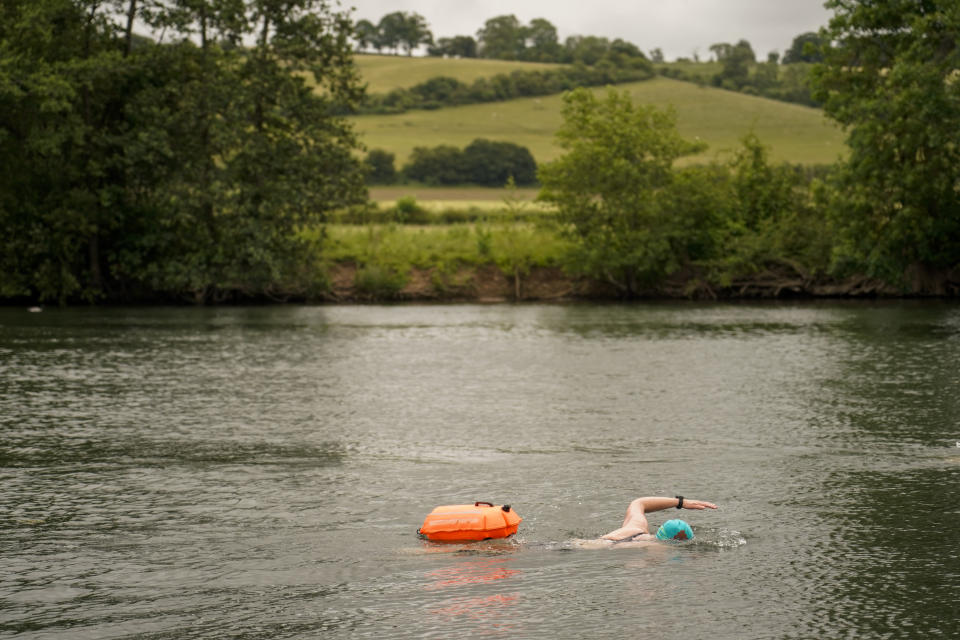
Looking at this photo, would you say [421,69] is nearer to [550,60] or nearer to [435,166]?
[550,60]

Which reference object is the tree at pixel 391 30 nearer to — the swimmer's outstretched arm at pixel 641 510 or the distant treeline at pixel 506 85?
the distant treeline at pixel 506 85

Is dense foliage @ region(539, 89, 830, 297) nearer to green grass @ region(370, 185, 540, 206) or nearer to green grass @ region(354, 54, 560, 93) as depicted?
green grass @ region(370, 185, 540, 206)

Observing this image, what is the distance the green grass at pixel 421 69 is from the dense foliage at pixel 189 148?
9278cm

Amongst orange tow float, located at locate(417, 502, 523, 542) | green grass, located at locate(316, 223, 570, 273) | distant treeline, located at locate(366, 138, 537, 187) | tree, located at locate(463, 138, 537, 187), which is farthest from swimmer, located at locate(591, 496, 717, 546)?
tree, located at locate(463, 138, 537, 187)

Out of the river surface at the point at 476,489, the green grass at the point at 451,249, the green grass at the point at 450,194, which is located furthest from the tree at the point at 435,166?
the river surface at the point at 476,489

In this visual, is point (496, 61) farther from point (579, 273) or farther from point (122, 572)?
point (122, 572)

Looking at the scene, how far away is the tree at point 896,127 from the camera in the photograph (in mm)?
43344

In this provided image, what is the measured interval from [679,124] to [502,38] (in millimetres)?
68298

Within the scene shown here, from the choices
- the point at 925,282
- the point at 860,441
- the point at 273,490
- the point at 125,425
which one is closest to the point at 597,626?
the point at 273,490

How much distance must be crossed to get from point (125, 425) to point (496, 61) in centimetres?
14933

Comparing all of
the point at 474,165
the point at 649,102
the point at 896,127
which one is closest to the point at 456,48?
the point at 649,102

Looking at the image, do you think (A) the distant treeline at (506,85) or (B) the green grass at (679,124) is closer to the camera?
(B) the green grass at (679,124)

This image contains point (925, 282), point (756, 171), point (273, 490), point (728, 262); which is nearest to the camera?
point (273, 490)

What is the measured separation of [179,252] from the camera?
53719 millimetres
